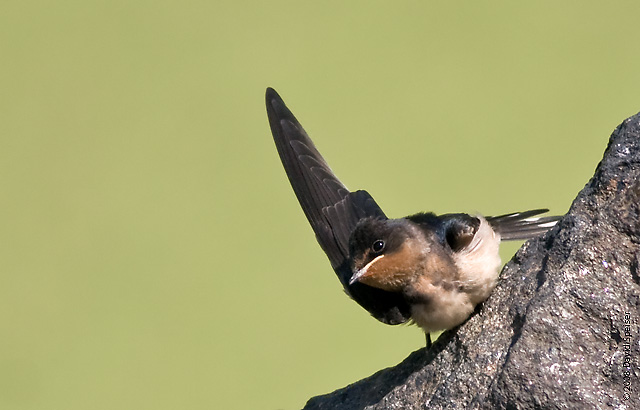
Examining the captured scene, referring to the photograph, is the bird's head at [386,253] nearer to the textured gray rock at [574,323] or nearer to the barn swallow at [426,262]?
the barn swallow at [426,262]

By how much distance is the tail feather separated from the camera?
235cm

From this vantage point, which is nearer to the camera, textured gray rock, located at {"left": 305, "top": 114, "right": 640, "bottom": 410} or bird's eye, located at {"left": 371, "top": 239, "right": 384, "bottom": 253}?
textured gray rock, located at {"left": 305, "top": 114, "right": 640, "bottom": 410}

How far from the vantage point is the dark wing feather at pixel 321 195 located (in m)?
2.41

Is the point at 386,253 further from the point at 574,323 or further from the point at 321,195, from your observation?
the point at 321,195

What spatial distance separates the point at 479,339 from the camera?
1684mm

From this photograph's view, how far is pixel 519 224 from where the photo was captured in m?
2.38

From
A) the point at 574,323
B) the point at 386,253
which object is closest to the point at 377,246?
the point at 386,253

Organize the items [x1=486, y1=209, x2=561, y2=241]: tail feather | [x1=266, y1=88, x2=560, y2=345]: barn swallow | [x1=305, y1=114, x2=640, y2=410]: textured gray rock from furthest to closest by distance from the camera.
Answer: [x1=486, y1=209, x2=561, y2=241]: tail feather < [x1=266, y1=88, x2=560, y2=345]: barn swallow < [x1=305, y1=114, x2=640, y2=410]: textured gray rock

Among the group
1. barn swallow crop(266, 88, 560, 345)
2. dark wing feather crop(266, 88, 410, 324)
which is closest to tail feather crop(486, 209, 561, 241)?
barn swallow crop(266, 88, 560, 345)

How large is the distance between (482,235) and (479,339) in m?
0.40

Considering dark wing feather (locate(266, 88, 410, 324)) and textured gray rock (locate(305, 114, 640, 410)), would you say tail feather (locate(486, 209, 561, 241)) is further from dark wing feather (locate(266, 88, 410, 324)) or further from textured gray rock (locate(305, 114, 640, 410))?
textured gray rock (locate(305, 114, 640, 410))

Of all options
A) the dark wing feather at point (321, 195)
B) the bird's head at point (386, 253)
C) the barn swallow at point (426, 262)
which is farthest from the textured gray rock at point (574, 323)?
the dark wing feather at point (321, 195)

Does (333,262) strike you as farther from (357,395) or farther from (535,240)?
(535,240)

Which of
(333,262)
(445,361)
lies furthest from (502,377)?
(333,262)
